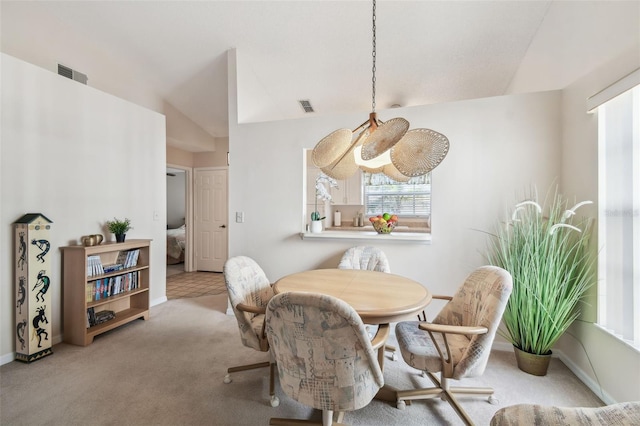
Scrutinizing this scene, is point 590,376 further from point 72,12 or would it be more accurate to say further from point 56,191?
point 72,12

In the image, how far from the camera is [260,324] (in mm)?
1918

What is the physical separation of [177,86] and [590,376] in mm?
5589

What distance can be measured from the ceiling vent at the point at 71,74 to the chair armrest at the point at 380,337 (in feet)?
14.2

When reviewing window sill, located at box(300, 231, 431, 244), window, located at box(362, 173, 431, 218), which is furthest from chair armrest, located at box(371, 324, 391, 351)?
window, located at box(362, 173, 431, 218)

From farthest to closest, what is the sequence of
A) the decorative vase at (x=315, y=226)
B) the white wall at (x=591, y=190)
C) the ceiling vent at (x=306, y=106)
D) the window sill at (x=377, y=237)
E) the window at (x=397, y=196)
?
the window at (x=397, y=196) < the ceiling vent at (x=306, y=106) < the decorative vase at (x=315, y=226) < the window sill at (x=377, y=237) < the white wall at (x=591, y=190)

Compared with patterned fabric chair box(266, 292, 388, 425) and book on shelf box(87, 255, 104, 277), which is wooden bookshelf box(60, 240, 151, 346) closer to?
book on shelf box(87, 255, 104, 277)

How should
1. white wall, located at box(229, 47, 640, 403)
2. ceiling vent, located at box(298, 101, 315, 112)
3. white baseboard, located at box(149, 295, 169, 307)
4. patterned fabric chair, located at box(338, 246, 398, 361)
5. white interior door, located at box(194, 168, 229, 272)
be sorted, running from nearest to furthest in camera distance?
white wall, located at box(229, 47, 640, 403) → patterned fabric chair, located at box(338, 246, 398, 361) → white baseboard, located at box(149, 295, 169, 307) → ceiling vent, located at box(298, 101, 315, 112) → white interior door, located at box(194, 168, 229, 272)

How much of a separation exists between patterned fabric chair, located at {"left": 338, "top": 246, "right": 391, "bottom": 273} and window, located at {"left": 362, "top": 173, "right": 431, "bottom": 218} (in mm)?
2750

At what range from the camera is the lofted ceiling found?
2.72 meters

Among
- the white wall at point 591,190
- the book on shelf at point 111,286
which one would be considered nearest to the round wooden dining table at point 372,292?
the white wall at point 591,190

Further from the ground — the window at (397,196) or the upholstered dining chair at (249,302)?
the window at (397,196)

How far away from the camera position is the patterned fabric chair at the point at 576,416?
60 cm

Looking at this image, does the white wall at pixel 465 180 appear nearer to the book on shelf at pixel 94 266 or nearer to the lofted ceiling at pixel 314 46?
the lofted ceiling at pixel 314 46

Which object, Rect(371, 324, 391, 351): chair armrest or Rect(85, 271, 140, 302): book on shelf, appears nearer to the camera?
Rect(371, 324, 391, 351): chair armrest
